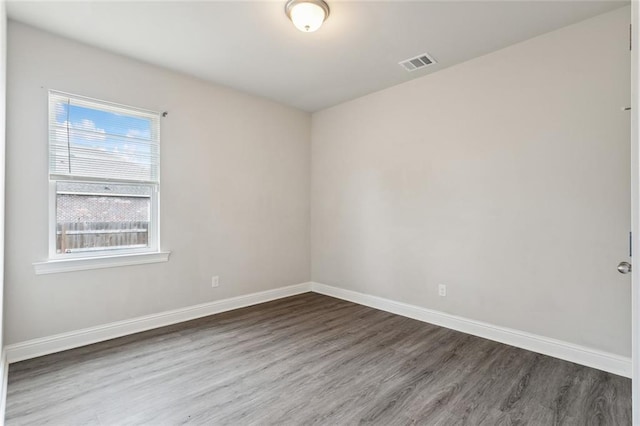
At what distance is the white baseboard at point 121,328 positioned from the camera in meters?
2.54

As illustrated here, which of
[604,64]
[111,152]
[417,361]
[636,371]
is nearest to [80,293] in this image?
[111,152]

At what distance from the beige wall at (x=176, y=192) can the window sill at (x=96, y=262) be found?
0.06m

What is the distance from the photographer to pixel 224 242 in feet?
12.6

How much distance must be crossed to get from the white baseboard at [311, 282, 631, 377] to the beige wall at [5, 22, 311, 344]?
153 centimetres

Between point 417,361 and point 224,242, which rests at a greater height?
point 224,242

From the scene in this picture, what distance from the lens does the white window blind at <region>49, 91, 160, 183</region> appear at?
273 centimetres

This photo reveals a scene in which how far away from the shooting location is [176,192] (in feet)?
11.3

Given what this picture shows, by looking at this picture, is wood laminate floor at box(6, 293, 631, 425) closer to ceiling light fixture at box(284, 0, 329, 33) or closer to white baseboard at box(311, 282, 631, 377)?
white baseboard at box(311, 282, 631, 377)

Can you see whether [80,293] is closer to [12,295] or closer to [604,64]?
[12,295]

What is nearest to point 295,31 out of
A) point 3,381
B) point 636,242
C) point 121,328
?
point 636,242

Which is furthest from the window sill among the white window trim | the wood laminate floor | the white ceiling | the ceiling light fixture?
the ceiling light fixture

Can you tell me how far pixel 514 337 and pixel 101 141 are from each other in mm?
4257

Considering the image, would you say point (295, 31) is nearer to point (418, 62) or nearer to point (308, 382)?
point (418, 62)

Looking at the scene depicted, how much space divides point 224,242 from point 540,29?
3773 mm
